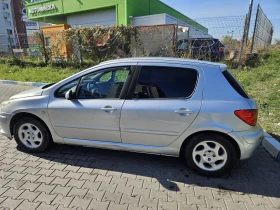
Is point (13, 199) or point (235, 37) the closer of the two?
point (13, 199)

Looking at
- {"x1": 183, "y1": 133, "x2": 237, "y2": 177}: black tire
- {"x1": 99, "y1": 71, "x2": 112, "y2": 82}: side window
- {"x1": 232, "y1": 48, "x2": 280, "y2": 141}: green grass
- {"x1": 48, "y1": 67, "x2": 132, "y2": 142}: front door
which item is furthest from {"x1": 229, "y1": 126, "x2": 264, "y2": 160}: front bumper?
{"x1": 99, "y1": 71, "x2": 112, "y2": 82}: side window

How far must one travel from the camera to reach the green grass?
15.1 ft

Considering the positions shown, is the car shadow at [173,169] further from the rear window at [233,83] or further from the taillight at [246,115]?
the rear window at [233,83]

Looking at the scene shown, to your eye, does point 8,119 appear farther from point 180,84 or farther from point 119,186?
point 180,84

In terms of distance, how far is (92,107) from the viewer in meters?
3.04

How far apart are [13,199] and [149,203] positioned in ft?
5.28

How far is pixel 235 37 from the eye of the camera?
871 centimetres

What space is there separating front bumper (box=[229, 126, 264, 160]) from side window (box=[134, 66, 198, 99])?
0.84 meters

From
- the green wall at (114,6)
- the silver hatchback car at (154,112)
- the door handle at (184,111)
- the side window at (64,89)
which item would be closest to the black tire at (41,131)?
the silver hatchback car at (154,112)

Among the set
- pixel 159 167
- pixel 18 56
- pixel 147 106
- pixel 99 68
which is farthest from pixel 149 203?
pixel 18 56

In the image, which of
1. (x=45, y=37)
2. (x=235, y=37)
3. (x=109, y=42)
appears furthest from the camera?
(x=45, y=37)

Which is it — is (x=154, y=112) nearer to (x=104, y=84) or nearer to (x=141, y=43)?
(x=104, y=84)

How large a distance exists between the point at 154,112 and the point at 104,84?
1003 millimetres

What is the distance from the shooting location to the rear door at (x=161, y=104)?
277cm
